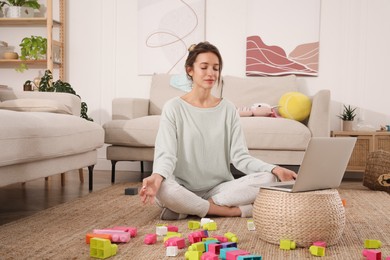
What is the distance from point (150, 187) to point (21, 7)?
3407 mm

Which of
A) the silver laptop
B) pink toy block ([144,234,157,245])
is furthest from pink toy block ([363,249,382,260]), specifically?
pink toy block ([144,234,157,245])

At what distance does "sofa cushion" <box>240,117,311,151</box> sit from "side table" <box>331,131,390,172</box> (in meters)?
0.68

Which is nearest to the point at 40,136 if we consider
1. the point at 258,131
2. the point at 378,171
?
the point at 258,131

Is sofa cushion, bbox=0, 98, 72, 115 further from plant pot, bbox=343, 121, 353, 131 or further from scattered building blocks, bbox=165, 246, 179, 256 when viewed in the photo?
plant pot, bbox=343, 121, 353, 131

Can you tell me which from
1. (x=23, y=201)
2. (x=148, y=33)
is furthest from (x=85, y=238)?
(x=148, y=33)

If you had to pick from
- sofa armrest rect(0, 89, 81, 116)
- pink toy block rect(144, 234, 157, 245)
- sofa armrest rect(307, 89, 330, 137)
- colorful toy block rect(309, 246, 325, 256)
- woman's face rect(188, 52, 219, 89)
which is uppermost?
woman's face rect(188, 52, 219, 89)

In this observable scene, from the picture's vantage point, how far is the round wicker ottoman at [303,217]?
5.42 ft

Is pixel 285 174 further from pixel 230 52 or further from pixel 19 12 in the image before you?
pixel 19 12

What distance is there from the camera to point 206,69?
2.21 meters

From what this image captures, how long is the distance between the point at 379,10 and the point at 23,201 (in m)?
3.36

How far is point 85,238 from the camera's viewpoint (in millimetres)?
1803

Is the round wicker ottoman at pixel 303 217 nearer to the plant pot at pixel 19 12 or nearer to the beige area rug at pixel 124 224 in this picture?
the beige area rug at pixel 124 224

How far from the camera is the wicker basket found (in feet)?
11.2

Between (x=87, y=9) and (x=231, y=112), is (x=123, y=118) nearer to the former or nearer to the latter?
(x=87, y=9)
